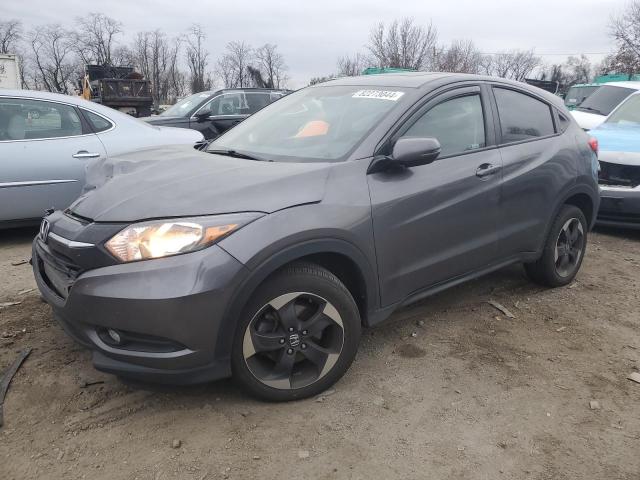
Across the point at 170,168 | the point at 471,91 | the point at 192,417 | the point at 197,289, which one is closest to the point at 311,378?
the point at 192,417

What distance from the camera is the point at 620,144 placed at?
608 centimetres

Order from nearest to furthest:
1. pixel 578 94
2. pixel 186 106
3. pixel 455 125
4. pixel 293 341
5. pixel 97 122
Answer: pixel 293 341, pixel 455 125, pixel 97 122, pixel 186 106, pixel 578 94

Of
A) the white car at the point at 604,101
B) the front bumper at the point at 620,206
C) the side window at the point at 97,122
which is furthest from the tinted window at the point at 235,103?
the front bumper at the point at 620,206

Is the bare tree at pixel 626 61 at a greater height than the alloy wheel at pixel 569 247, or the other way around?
the bare tree at pixel 626 61

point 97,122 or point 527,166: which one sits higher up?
point 97,122

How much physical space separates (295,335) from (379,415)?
57cm

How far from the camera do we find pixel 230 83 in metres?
59.4

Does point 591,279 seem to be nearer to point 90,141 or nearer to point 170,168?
point 170,168

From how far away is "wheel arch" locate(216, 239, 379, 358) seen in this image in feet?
7.50

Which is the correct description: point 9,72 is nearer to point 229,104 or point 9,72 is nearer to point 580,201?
point 229,104

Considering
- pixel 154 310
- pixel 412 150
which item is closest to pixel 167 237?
pixel 154 310

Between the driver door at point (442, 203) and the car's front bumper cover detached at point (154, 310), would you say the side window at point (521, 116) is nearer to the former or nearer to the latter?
the driver door at point (442, 203)

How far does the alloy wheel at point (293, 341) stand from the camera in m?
2.45

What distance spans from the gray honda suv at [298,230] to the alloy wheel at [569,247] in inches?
18.0
